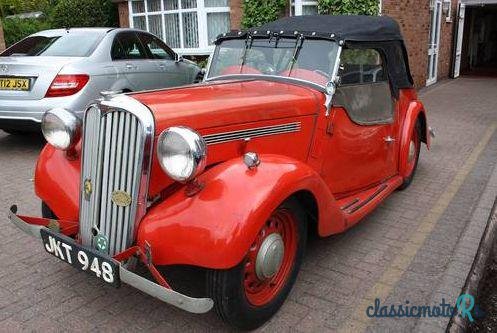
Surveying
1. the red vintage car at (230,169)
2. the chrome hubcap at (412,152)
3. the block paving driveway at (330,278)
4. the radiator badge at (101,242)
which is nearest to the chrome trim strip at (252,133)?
the red vintage car at (230,169)

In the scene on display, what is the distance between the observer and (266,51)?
400 centimetres

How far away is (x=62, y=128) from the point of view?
3.05 m

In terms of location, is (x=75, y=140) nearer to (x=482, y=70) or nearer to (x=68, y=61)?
(x=68, y=61)

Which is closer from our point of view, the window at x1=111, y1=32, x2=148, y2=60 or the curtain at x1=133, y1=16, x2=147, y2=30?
the window at x1=111, y1=32, x2=148, y2=60

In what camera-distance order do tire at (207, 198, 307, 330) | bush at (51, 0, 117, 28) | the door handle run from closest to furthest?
tire at (207, 198, 307, 330), the door handle, bush at (51, 0, 117, 28)

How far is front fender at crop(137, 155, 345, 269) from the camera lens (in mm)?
2381

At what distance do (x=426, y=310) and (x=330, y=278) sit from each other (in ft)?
2.30

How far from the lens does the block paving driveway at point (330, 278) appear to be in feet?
9.45

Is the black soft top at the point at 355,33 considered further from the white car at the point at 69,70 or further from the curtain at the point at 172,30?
the curtain at the point at 172,30

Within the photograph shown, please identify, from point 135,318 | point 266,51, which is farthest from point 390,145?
point 135,318

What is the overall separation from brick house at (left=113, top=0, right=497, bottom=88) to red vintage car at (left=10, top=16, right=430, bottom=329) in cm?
706

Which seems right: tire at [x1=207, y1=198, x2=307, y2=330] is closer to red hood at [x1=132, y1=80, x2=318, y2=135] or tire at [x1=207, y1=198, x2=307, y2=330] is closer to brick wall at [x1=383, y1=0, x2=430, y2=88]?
red hood at [x1=132, y1=80, x2=318, y2=135]

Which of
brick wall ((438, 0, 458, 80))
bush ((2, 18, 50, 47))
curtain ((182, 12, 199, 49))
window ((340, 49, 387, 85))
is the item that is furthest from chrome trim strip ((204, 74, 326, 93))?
bush ((2, 18, 50, 47))

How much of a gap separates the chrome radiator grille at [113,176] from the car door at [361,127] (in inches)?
66.0
